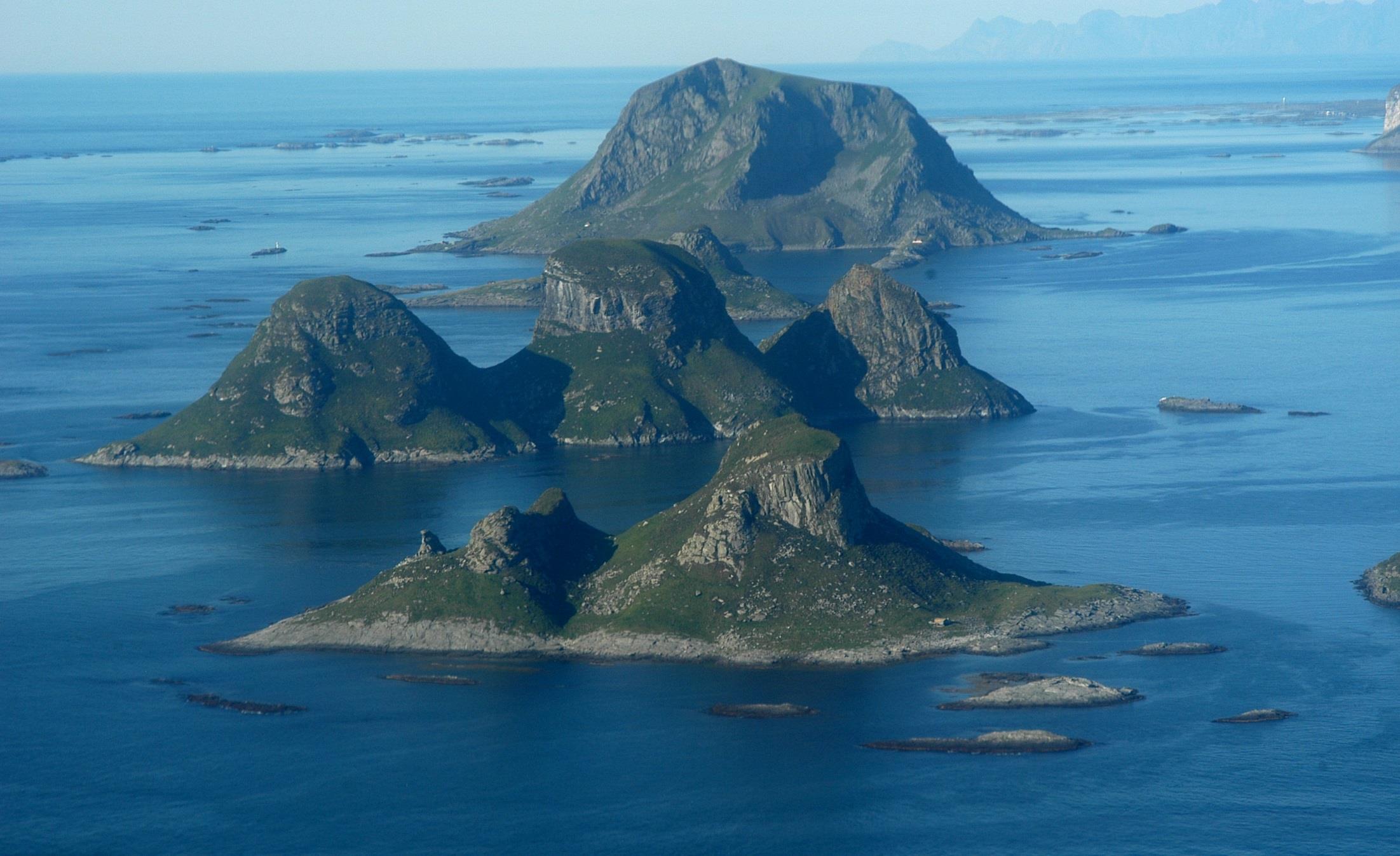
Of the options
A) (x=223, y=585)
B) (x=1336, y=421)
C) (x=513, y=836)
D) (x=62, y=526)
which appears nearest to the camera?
(x=513, y=836)

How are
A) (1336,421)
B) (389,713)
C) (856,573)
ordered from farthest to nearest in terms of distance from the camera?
(1336,421), (856,573), (389,713)

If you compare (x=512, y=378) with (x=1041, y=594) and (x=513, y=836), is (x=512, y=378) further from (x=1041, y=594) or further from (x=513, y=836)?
(x=513, y=836)

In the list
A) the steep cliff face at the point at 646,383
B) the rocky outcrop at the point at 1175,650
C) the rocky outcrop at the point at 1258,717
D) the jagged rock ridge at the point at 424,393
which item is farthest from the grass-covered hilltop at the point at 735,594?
the steep cliff face at the point at 646,383

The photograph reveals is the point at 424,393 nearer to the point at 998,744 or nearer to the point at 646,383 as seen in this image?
the point at 646,383

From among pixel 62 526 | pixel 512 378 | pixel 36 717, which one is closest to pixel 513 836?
pixel 36 717

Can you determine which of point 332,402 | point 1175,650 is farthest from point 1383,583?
point 332,402

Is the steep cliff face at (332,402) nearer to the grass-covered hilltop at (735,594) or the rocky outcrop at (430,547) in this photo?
the rocky outcrop at (430,547)
